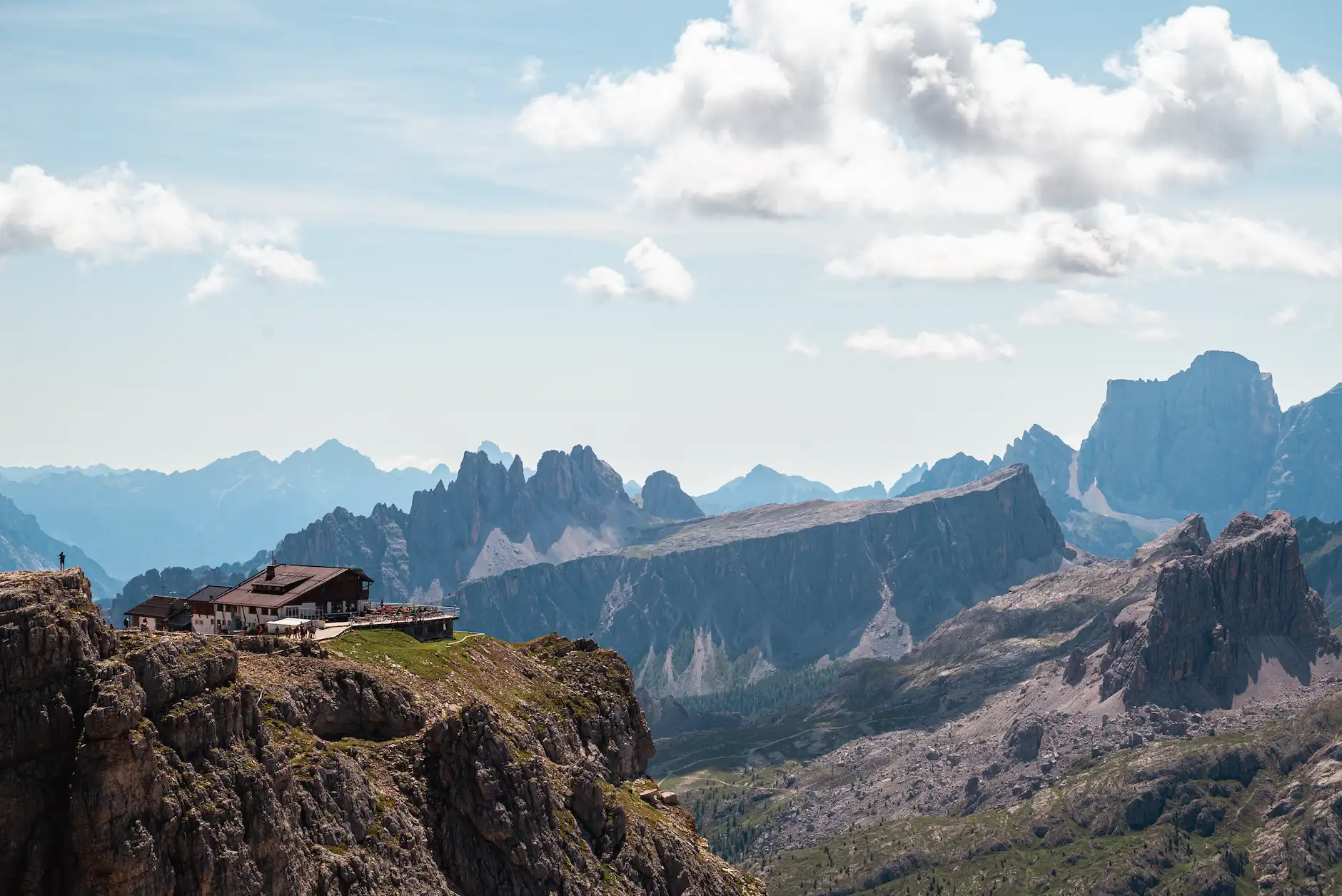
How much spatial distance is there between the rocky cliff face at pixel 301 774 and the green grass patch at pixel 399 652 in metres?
0.45

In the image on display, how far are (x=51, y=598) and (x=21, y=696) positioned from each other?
5.91 m

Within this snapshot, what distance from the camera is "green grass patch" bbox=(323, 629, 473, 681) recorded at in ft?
401

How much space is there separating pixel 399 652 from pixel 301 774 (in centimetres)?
3323

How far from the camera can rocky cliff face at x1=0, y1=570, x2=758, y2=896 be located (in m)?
75.6

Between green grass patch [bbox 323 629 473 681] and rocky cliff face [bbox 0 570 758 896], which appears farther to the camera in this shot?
green grass patch [bbox 323 629 473 681]

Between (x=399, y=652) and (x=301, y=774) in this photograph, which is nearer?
(x=301, y=774)

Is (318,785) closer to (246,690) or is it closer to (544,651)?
(246,690)

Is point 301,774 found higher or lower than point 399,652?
lower

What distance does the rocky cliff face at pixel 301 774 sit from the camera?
75.6 m

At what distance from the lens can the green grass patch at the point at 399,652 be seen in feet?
401

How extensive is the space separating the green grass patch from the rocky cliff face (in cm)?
45

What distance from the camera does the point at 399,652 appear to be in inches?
5032

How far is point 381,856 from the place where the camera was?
98562 millimetres

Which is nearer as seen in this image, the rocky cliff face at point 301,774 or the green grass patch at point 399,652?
the rocky cliff face at point 301,774
